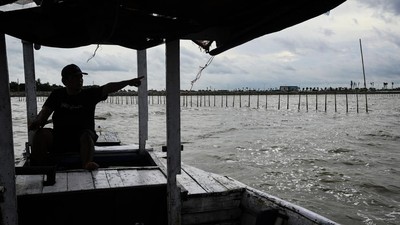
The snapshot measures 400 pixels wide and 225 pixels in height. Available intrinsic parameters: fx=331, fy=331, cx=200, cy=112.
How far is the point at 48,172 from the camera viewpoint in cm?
324

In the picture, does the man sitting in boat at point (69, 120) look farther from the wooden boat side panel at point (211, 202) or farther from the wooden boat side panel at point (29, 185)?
the wooden boat side panel at point (211, 202)

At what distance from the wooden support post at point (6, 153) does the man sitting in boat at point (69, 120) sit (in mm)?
1546

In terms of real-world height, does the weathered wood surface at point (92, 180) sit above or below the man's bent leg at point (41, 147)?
below

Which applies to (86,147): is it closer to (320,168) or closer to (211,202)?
(211,202)

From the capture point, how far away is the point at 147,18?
2.18 m

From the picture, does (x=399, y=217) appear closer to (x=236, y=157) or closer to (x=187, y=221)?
(x=187, y=221)

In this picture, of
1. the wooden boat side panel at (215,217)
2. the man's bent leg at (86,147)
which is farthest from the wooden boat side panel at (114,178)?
the wooden boat side panel at (215,217)

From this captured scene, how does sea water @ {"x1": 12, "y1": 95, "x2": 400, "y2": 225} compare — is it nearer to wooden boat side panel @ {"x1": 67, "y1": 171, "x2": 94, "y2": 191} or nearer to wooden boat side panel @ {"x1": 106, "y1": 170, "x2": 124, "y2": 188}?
wooden boat side panel @ {"x1": 106, "y1": 170, "x2": 124, "y2": 188}

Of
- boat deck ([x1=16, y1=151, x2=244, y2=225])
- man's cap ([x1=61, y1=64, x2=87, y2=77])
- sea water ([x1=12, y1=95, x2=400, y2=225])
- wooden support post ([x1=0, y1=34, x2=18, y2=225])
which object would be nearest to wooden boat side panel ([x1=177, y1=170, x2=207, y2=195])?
boat deck ([x1=16, y1=151, x2=244, y2=225])

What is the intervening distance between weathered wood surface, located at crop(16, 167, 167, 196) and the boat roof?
62.1 inches

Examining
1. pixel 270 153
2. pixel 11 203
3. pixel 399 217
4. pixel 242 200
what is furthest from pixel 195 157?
pixel 11 203

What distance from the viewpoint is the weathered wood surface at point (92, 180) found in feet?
10.6

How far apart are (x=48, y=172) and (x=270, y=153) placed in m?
13.3

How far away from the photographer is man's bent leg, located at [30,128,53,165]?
401cm
